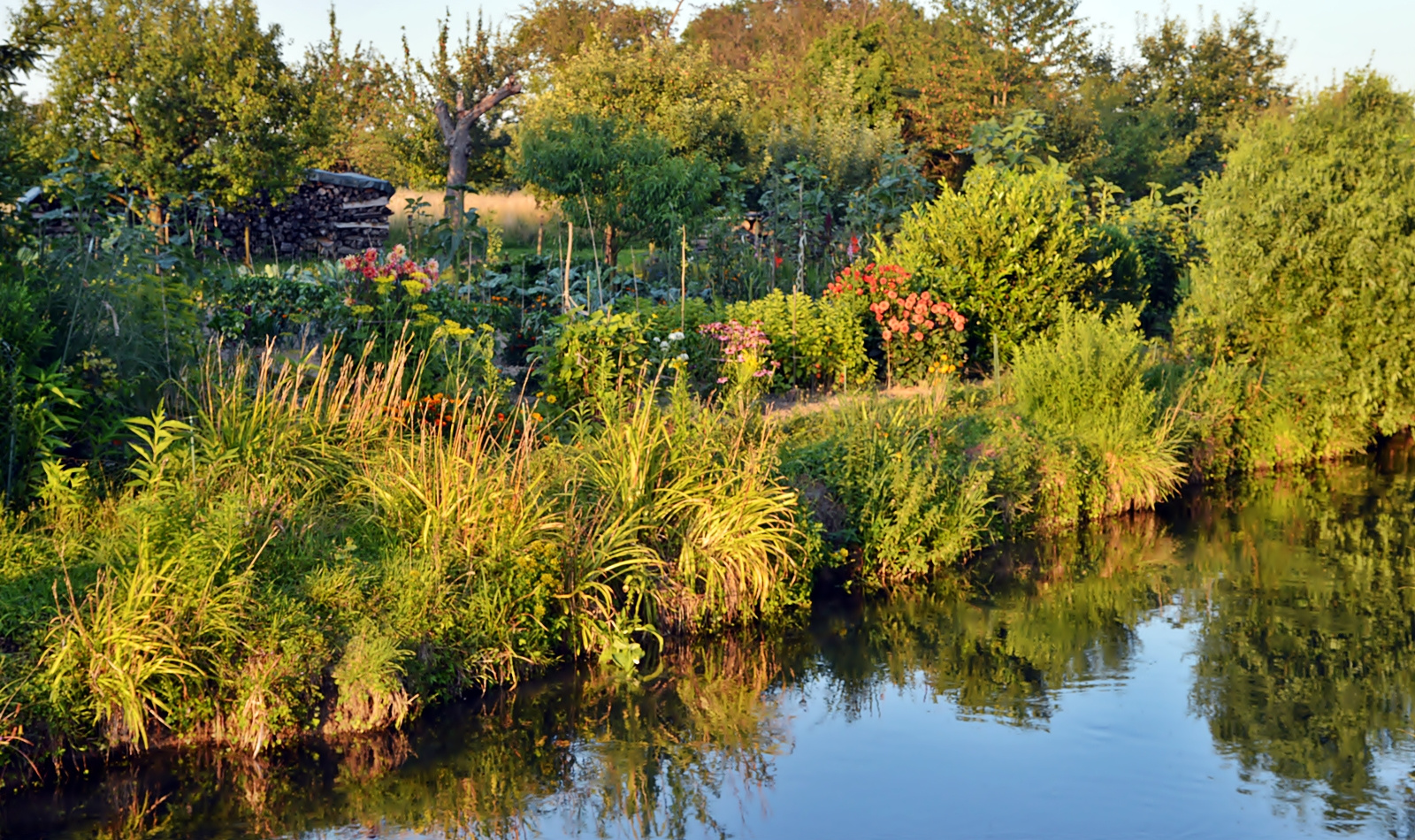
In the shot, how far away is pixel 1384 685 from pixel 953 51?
77.5ft

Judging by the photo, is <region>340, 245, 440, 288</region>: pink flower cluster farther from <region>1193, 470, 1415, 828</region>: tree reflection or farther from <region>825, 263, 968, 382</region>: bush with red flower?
<region>1193, 470, 1415, 828</region>: tree reflection

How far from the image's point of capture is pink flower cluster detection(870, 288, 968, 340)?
11.6 metres

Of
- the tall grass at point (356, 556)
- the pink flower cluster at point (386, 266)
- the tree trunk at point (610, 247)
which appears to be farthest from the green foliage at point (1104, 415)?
the pink flower cluster at point (386, 266)

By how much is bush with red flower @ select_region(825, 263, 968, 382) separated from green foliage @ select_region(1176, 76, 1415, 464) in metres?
2.44

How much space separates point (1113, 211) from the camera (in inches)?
727

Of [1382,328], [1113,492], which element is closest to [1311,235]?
[1382,328]

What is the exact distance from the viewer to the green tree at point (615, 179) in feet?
41.4

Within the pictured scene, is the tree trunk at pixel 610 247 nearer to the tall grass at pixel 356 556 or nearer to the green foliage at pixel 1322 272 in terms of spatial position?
the tall grass at pixel 356 556

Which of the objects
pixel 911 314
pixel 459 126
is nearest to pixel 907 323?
pixel 911 314

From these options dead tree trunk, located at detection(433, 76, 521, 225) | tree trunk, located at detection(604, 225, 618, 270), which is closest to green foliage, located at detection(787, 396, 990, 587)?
tree trunk, located at detection(604, 225, 618, 270)

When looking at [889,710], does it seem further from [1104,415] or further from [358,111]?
[358,111]

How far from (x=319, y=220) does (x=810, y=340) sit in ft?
43.2

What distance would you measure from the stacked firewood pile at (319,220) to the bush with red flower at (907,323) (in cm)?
1119

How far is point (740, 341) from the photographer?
34.9 ft
